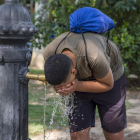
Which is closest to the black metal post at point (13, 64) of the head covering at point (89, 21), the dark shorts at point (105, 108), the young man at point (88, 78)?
the young man at point (88, 78)

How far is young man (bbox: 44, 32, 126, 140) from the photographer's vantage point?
1.66 m

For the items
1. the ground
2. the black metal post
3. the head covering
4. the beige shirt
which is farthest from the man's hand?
the ground

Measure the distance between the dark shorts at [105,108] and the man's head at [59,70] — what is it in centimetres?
66

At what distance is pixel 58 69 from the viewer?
5.31 feet

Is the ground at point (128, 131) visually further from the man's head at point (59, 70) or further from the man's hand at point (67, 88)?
the man's head at point (59, 70)

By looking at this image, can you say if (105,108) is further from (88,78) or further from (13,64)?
(13,64)

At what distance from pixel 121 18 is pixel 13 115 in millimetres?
4274

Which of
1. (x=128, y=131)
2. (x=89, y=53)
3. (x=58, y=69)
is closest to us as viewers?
(x=58, y=69)

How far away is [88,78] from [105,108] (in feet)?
1.33

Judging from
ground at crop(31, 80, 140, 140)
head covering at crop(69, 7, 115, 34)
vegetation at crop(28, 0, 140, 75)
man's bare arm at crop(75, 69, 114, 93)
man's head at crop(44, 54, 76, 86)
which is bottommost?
ground at crop(31, 80, 140, 140)

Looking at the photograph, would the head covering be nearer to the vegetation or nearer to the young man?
the young man

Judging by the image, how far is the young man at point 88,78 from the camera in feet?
5.46

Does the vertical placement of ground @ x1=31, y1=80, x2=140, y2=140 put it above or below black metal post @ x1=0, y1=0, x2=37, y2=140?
below

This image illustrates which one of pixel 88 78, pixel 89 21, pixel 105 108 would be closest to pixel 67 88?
pixel 88 78
